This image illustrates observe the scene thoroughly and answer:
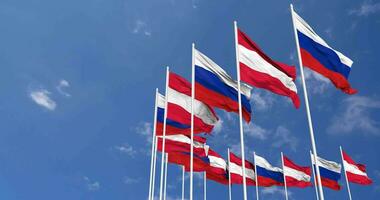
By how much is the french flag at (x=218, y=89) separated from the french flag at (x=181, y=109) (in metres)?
2.03

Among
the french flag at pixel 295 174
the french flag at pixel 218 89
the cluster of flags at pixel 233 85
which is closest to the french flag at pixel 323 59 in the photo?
the cluster of flags at pixel 233 85

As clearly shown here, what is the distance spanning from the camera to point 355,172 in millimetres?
33250

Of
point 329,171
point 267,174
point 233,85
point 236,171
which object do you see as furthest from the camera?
point 267,174

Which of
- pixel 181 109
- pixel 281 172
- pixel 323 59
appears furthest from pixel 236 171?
pixel 323 59

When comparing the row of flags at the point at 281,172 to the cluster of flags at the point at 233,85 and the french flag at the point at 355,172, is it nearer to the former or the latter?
the french flag at the point at 355,172

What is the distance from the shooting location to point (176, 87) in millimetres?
21375

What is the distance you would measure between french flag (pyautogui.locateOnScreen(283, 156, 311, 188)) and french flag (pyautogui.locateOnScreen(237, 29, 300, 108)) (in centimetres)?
1865

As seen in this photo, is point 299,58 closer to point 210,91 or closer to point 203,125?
point 210,91

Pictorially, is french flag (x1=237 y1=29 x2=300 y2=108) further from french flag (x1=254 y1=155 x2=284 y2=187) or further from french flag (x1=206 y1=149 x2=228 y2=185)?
french flag (x1=254 y1=155 x2=284 y2=187)

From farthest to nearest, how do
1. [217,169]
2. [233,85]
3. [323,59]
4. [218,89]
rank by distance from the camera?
[217,169] < [233,85] < [218,89] < [323,59]

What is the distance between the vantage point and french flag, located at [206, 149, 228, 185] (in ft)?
101

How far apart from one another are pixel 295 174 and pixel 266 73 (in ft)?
67.7

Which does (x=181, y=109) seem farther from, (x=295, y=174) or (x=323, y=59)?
(x=295, y=174)

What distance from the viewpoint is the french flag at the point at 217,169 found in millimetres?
30703
